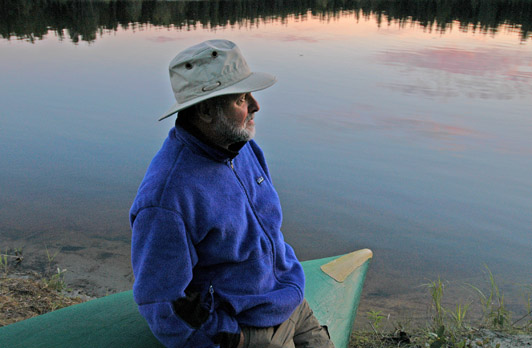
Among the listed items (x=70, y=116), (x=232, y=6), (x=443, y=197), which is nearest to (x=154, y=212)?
(x=443, y=197)

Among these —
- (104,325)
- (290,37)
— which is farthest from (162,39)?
(104,325)

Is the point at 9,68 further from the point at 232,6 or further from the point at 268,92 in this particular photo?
the point at 232,6

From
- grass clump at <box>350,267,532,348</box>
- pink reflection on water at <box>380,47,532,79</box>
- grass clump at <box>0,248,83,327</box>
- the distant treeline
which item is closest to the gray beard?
grass clump at <box>350,267,532,348</box>

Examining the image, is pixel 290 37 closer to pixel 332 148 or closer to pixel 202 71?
pixel 332 148

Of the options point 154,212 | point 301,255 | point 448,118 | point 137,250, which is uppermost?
point 154,212

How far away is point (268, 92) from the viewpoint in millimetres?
9672

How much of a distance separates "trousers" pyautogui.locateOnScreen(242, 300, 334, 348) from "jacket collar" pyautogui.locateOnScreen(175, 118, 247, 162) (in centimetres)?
65

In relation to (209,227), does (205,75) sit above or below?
above

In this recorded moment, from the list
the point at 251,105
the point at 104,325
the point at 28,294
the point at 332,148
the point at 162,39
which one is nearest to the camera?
the point at 251,105

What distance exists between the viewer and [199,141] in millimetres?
1760

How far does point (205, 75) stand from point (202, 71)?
0.06ft

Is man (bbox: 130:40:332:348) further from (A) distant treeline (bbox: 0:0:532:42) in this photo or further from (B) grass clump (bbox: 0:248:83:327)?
(A) distant treeline (bbox: 0:0:532:42)

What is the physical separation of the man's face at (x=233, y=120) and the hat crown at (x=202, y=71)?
0.07 metres

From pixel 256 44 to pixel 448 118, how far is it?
25.0ft
